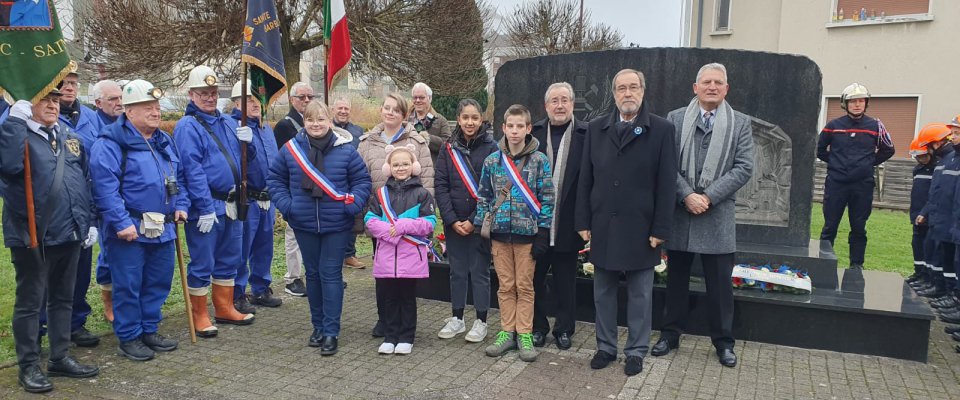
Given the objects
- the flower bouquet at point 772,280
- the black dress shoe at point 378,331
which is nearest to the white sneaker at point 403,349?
the black dress shoe at point 378,331

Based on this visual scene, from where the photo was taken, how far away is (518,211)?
480cm

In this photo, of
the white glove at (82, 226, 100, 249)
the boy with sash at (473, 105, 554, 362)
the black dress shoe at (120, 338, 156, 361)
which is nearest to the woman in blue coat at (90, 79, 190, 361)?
the black dress shoe at (120, 338, 156, 361)

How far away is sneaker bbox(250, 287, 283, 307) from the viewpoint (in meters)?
6.49

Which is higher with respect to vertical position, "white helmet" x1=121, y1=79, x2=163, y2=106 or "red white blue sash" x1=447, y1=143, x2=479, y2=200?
"white helmet" x1=121, y1=79, x2=163, y2=106

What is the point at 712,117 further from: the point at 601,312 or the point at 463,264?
the point at 463,264

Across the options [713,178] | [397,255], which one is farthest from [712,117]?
[397,255]

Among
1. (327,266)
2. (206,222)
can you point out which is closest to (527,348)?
(327,266)

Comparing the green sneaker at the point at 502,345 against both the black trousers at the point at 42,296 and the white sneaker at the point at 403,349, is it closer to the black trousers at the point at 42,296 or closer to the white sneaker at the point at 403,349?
the white sneaker at the point at 403,349

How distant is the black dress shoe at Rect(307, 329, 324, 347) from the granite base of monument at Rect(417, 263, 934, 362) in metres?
2.23

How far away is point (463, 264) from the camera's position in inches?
213

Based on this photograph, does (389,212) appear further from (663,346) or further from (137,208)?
(663,346)

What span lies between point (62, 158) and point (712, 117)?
14.1 feet

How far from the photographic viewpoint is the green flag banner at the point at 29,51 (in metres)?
4.10

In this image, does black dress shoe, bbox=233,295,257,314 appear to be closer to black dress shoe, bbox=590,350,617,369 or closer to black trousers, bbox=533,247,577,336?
black trousers, bbox=533,247,577,336
